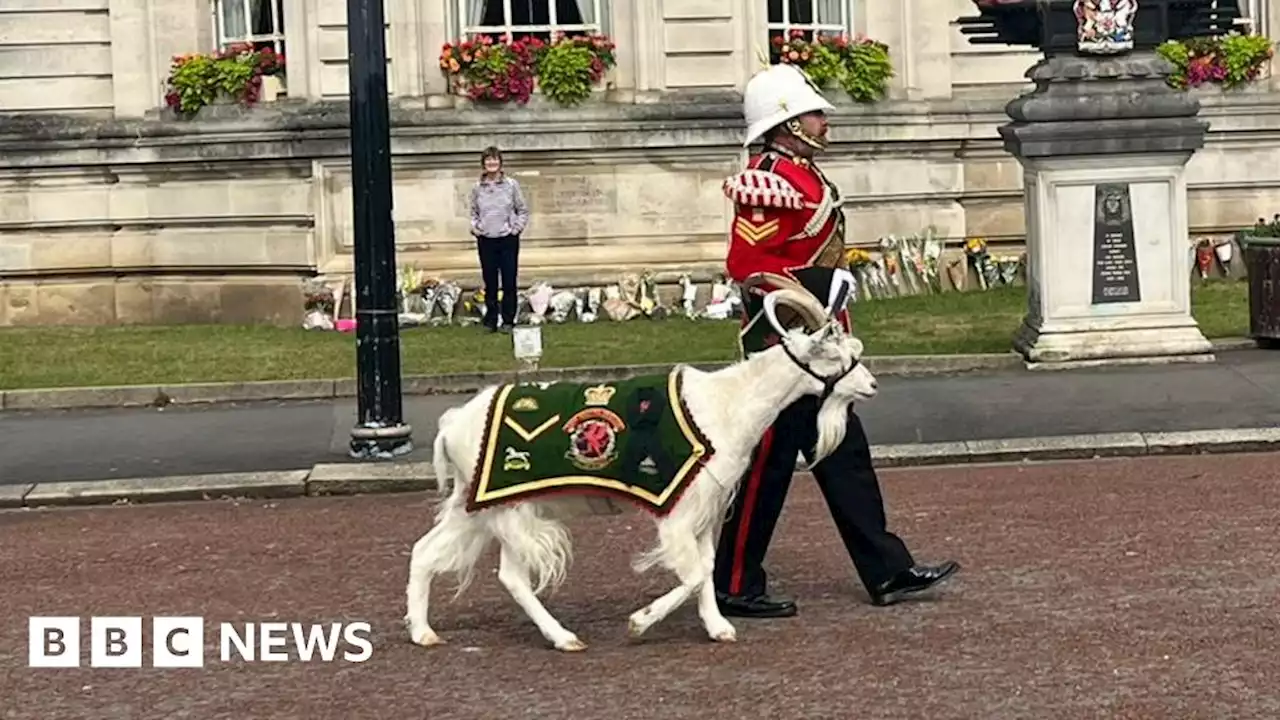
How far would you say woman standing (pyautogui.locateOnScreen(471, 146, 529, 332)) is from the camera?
18828 millimetres

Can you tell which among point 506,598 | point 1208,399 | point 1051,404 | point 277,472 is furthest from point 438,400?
point 506,598

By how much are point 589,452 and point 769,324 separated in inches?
35.4

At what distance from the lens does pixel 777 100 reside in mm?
7699

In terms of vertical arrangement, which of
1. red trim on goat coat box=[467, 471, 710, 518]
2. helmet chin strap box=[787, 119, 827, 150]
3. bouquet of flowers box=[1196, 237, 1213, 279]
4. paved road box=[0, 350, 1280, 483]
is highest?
helmet chin strap box=[787, 119, 827, 150]

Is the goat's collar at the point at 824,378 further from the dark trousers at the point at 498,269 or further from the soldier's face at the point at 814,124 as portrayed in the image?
the dark trousers at the point at 498,269

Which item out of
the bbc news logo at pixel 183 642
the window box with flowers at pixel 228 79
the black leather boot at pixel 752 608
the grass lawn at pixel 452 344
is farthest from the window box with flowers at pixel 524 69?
the black leather boot at pixel 752 608

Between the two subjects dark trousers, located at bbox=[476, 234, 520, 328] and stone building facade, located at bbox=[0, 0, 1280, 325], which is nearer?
dark trousers, located at bbox=[476, 234, 520, 328]

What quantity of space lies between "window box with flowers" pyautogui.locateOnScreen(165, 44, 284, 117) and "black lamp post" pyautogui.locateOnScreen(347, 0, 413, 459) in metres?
8.99

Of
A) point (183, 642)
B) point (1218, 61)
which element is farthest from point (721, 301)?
point (183, 642)

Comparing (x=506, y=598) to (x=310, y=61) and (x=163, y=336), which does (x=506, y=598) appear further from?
(x=310, y=61)

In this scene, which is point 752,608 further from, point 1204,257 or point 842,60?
point 1204,257

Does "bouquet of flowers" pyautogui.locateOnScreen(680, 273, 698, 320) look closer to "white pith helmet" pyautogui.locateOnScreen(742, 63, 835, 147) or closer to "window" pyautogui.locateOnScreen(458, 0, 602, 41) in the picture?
"window" pyautogui.locateOnScreen(458, 0, 602, 41)

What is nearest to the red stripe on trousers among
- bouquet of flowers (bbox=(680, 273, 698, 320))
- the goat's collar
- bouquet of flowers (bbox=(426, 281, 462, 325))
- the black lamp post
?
the goat's collar

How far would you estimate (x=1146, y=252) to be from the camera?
15023 mm
